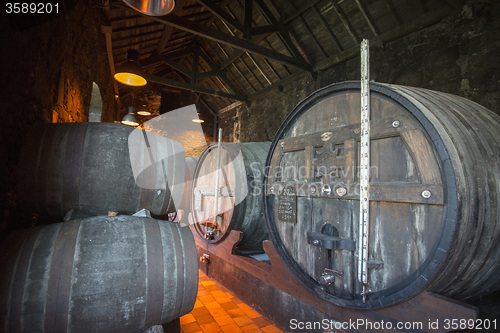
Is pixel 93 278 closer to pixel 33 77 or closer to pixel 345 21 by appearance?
pixel 33 77

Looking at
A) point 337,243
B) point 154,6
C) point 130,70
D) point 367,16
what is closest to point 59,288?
point 337,243

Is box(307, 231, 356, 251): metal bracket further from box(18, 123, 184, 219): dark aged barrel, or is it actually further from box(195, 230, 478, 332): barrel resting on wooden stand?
box(18, 123, 184, 219): dark aged barrel

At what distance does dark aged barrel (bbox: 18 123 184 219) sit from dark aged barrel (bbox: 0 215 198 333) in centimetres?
23

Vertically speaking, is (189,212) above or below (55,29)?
below

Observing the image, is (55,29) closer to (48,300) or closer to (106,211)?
(106,211)

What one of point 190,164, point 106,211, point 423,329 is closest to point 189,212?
point 190,164

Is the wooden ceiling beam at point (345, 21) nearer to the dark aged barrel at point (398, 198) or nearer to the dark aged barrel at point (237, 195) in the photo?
the dark aged barrel at point (237, 195)

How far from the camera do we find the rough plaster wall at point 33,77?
5.96 feet

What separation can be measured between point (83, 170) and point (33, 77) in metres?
1.05

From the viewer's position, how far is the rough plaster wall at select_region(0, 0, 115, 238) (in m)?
1.82

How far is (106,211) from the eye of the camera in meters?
1.99

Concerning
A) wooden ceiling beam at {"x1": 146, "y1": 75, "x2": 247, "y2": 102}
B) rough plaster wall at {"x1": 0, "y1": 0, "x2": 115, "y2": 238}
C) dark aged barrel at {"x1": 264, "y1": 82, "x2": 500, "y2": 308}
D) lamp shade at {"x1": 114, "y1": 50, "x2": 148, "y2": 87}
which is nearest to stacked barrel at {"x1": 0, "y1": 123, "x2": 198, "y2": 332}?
rough plaster wall at {"x1": 0, "y1": 0, "x2": 115, "y2": 238}

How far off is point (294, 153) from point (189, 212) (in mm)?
2769

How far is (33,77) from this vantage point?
2180 millimetres
